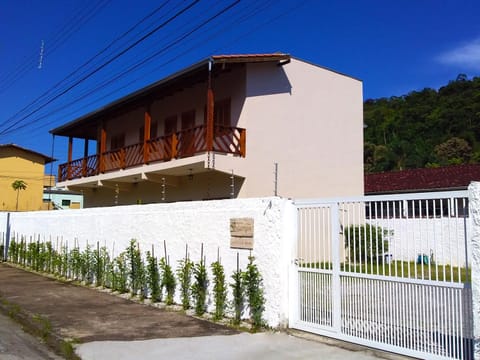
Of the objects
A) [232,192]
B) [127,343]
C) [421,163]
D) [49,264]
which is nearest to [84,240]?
[49,264]

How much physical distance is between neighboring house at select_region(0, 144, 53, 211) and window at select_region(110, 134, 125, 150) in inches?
921

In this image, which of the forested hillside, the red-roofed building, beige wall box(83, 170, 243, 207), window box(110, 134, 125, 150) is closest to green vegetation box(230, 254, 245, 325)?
beige wall box(83, 170, 243, 207)

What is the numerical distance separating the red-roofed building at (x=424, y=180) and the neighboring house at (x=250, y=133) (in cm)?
691

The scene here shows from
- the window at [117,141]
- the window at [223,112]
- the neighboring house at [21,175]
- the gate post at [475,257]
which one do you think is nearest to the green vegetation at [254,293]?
the gate post at [475,257]

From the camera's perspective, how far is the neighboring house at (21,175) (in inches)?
1735

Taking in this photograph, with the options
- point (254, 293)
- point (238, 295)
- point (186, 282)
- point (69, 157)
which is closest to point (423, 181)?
point (69, 157)

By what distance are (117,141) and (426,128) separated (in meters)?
37.2

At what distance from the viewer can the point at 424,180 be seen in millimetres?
26297

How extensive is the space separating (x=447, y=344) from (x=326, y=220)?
8.28ft

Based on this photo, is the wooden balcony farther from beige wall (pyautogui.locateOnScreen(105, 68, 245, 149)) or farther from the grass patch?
the grass patch

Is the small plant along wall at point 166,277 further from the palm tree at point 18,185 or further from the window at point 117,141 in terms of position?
the palm tree at point 18,185

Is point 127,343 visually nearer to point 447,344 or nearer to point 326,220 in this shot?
point 326,220

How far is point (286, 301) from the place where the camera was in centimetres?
790

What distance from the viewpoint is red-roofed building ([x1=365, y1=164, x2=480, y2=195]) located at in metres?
24.1
